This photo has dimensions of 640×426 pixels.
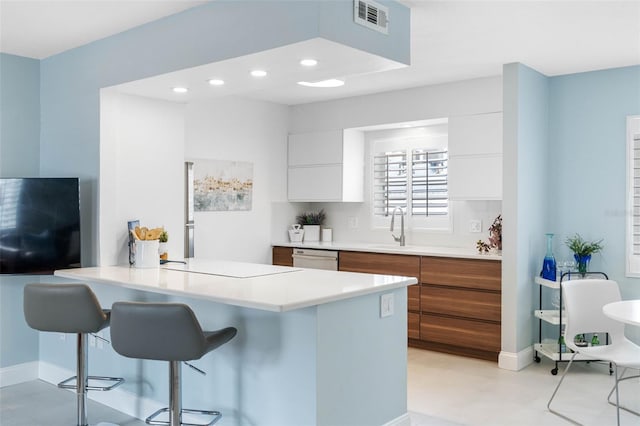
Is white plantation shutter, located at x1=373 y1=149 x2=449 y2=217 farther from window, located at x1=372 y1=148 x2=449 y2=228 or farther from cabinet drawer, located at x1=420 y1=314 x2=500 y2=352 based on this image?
cabinet drawer, located at x1=420 y1=314 x2=500 y2=352

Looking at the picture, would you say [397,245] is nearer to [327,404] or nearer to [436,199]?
[436,199]

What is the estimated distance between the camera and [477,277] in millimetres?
4883

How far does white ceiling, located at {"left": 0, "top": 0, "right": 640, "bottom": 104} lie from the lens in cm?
327

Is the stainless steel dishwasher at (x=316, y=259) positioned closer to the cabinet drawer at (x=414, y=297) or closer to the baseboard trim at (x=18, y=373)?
the cabinet drawer at (x=414, y=297)

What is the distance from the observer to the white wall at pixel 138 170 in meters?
4.00

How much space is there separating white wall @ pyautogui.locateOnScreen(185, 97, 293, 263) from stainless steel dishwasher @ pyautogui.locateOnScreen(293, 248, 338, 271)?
414mm

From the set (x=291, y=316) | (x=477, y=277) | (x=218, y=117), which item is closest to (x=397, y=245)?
(x=477, y=277)

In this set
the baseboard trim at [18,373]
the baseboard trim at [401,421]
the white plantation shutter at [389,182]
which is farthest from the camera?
the white plantation shutter at [389,182]

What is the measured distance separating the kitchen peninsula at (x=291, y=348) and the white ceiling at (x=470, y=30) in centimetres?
122

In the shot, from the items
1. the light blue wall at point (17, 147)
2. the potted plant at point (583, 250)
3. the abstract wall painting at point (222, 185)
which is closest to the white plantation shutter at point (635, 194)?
the potted plant at point (583, 250)

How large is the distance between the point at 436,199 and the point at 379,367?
295 cm

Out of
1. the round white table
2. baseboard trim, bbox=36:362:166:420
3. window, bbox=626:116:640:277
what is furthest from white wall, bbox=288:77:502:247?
baseboard trim, bbox=36:362:166:420

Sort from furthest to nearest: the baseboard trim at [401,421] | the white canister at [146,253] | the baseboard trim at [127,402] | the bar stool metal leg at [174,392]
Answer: the white canister at [146,253] < the baseboard trim at [127,402] < the baseboard trim at [401,421] < the bar stool metal leg at [174,392]

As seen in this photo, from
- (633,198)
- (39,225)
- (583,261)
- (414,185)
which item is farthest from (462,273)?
(39,225)
